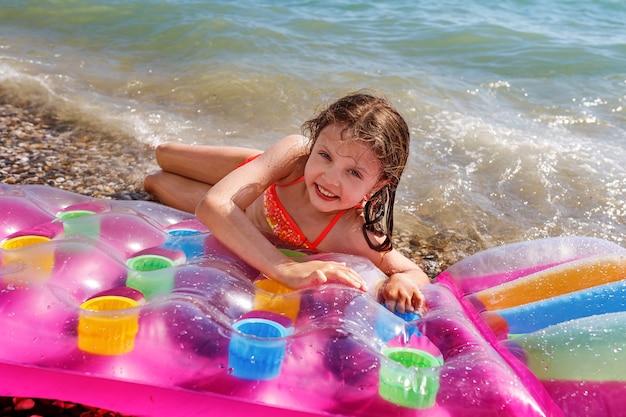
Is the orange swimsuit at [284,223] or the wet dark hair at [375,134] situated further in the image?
the orange swimsuit at [284,223]

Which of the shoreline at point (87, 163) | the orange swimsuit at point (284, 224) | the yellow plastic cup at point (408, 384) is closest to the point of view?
the yellow plastic cup at point (408, 384)

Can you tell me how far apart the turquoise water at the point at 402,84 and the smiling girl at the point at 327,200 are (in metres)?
1.22

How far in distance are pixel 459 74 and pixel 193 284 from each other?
235 inches

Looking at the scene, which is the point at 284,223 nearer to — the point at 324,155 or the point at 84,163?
the point at 324,155

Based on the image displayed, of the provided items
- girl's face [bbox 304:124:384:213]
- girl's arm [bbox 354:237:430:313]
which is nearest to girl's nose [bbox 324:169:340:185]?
girl's face [bbox 304:124:384:213]

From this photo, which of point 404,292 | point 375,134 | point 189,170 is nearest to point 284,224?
point 375,134

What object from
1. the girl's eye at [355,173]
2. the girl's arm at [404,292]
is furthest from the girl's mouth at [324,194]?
the girl's arm at [404,292]

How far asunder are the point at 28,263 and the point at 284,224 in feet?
3.85

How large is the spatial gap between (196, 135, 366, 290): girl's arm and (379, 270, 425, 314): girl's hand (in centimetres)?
14

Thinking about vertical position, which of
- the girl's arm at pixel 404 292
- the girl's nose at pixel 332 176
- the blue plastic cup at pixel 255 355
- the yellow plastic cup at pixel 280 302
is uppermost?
the girl's nose at pixel 332 176

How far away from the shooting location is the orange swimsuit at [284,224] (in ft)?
10.4

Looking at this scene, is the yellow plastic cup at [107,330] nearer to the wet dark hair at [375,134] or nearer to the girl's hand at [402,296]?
the girl's hand at [402,296]

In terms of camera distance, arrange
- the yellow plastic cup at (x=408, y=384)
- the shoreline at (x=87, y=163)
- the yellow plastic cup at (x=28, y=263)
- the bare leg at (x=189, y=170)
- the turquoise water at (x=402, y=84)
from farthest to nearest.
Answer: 1. the turquoise water at (x=402, y=84)
2. the shoreline at (x=87, y=163)
3. the bare leg at (x=189, y=170)
4. the yellow plastic cup at (x=28, y=263)
5. the yellow plastic cup at (x=408, y=384)

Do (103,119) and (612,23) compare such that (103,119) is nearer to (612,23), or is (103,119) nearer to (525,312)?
(525,312)
